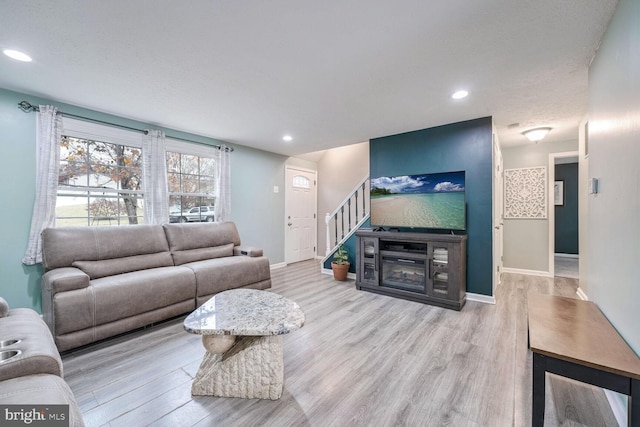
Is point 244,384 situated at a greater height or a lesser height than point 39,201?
lesser

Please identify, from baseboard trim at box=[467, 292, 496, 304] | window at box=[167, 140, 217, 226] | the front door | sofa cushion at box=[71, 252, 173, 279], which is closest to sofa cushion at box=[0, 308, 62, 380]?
sofa cushion at box=[71, 252, 173, 279]

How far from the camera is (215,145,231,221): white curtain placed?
14.3ft

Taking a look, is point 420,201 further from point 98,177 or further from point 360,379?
point 98,177

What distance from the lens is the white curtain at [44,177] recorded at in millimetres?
2711

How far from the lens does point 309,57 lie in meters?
2.06

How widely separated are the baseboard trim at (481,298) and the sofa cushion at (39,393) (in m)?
3.86

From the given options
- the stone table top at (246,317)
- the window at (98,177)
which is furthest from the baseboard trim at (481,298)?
the window at (98,177)

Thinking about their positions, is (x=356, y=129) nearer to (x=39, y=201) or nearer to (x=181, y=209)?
(x=181, y=209)

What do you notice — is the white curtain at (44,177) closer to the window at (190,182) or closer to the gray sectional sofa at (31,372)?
the window at (190,182)

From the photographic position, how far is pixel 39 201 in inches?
108

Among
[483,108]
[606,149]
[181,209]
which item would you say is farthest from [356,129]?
[181,209]

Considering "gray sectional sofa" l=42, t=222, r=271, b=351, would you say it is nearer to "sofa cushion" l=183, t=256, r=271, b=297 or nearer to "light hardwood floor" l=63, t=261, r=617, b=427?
"sofa cushion" l=183, t=256, r=271, b=297

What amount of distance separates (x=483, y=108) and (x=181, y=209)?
4.40m

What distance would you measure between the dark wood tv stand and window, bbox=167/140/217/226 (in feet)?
8.56
